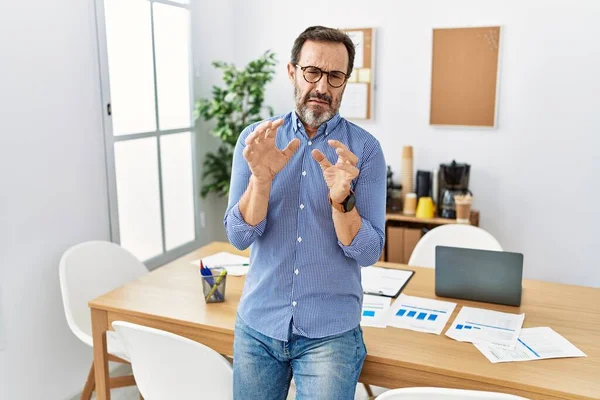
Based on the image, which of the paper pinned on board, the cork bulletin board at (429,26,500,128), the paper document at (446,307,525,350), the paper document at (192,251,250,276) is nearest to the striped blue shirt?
the paper document at (446,307,525,350)

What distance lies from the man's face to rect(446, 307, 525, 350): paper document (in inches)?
30.8

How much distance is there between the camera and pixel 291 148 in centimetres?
155

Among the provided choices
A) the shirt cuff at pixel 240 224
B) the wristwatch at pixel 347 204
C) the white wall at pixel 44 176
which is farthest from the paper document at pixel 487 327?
the white wall at pixel 44 176

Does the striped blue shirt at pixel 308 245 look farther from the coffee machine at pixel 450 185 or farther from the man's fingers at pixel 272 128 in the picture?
the coffee machine at pixel 450 185

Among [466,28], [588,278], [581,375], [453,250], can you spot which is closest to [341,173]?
[453,250]

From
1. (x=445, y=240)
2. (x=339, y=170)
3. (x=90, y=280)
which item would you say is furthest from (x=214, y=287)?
(x=445, y=240)

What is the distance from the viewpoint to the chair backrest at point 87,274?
2.47 meters

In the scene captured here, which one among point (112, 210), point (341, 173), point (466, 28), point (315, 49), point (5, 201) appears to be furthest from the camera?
point (466, 28)

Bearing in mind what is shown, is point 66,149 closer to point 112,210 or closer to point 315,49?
point 112,210

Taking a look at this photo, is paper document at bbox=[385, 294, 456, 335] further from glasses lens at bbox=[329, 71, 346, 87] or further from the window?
the window

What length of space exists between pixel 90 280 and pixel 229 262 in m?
0.68

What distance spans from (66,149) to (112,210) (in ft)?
1.49

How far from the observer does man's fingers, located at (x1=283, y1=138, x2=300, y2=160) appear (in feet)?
5.07

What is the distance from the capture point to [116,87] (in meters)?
3.06
